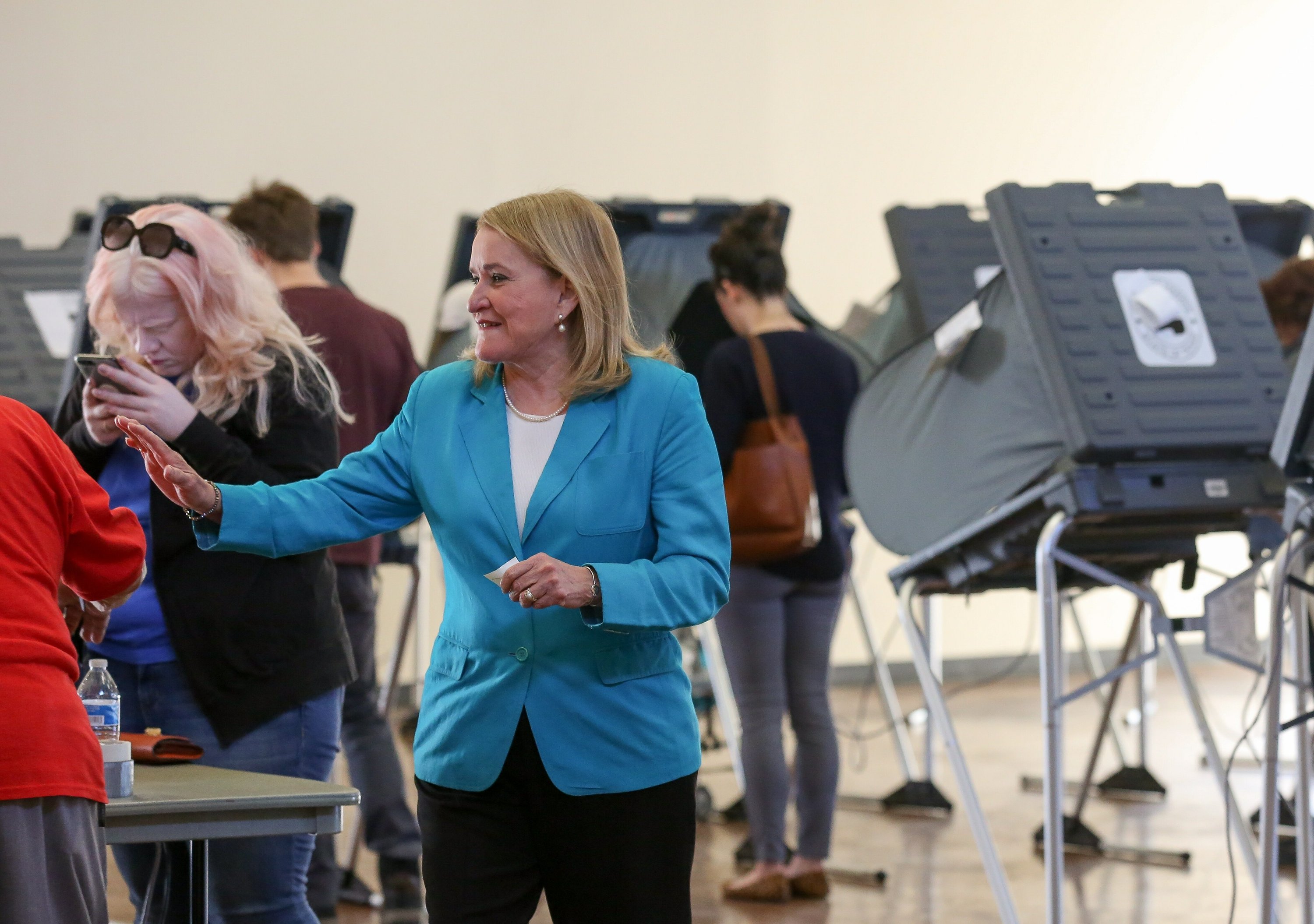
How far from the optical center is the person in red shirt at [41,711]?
5.13 feet

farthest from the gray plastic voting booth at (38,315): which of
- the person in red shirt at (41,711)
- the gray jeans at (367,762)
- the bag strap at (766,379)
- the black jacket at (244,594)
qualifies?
the person in red shirt at (41,711)

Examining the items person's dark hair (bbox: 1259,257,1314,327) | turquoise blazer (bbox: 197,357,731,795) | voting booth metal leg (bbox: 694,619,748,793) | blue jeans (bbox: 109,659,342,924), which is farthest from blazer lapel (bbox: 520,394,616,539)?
person's dark hair (bbox: 1259,257,1314,327)

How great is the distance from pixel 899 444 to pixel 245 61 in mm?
4603

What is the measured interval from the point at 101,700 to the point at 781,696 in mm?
2000

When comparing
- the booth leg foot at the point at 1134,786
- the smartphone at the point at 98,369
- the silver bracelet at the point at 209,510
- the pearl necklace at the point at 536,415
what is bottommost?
the booth leg foot at the point at 1134,786

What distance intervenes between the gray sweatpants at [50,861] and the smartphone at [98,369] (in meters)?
0.66

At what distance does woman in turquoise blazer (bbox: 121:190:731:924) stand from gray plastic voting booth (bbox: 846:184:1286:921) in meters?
1.17

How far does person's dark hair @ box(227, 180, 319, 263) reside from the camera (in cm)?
363

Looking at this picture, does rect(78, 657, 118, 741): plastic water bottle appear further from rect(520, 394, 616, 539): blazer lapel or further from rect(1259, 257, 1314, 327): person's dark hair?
rect(1259, 257, 1314, 327): person's dark hair

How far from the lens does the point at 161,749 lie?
209 cm

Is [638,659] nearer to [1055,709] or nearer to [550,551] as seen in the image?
[550,551]

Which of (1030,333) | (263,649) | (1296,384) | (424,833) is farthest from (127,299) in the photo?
(1296,384)

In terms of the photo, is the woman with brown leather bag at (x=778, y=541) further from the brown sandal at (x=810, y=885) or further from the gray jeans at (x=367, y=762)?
→ the gray jeans at (x=367, y=762)

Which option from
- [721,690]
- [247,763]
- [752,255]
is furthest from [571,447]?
[721,690]
